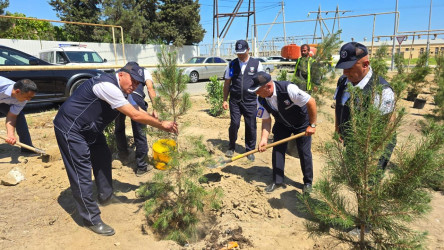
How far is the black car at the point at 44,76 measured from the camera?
6.51m

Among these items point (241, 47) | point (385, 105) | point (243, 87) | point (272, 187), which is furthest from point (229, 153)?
point (385, 105)

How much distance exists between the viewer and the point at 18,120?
4.36m

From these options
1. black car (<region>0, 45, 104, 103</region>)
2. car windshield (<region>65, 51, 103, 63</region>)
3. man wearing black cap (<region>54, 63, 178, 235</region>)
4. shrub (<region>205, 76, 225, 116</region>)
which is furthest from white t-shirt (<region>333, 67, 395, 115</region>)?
car windshield (<region>65, 51, 103, 63</region>)

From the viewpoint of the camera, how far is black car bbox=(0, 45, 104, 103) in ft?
21.4

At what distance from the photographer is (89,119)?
8.73 ft

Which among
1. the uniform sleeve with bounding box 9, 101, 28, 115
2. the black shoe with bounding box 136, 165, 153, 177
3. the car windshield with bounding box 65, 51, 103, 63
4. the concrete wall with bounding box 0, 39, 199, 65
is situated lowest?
the black shoe with bounding box 136, 165, 153, 177

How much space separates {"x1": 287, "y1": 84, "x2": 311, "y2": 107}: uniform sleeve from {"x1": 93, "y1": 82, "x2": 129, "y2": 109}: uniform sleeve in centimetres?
168

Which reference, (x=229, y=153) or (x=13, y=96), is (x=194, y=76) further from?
(x=13, y=96)

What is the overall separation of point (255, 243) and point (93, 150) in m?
1.95

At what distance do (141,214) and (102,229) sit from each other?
476 millimetres

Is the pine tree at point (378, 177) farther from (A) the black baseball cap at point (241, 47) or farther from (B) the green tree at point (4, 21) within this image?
(B) the green tree at point (4, 21)

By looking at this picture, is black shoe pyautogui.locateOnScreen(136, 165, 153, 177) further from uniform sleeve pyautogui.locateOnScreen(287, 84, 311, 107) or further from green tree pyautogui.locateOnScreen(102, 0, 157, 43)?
green tree pyautogui.locateOnScreen(102, 0, 157, 43)

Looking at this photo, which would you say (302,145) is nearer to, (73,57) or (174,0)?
(73,57)

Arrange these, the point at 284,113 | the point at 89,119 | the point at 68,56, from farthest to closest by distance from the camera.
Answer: the point at 68,56 → the point at 284,113 → the point at 89,119
